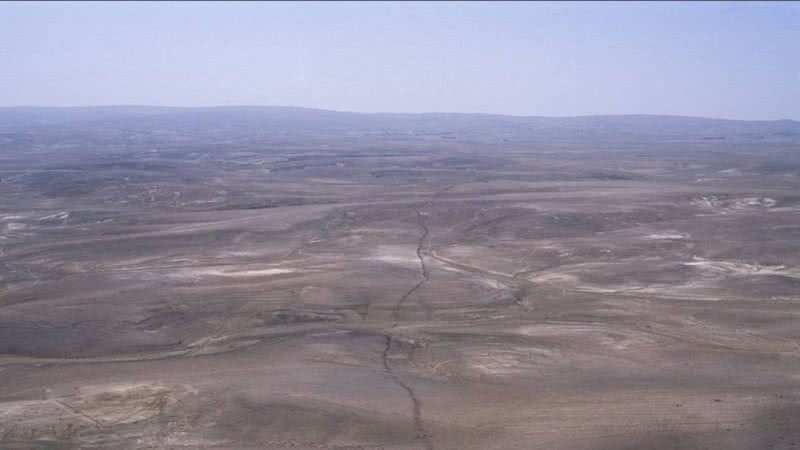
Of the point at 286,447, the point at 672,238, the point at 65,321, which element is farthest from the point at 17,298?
the point at 672,238

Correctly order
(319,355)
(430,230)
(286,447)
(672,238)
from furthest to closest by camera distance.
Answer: (430,230), (672,238), (319,355), (286,447)


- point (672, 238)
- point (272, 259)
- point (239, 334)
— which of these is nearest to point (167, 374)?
point (239, 334)

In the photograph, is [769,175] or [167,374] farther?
[769,175]

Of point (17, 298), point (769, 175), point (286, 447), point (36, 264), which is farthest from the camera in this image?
point (769, 175)

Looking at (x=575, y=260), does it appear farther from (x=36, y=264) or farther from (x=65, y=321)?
(x=36, y=264)

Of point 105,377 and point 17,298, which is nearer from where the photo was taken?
point 105,377

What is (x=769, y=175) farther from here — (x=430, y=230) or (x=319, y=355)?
(x=319, y=355)
